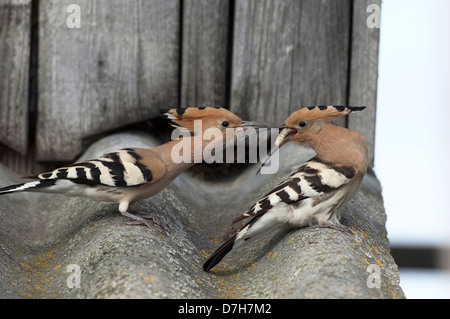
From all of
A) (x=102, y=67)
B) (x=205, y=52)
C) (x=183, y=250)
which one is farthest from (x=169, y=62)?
(x=183, y=250)

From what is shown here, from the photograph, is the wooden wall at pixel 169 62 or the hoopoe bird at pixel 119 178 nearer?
the hoopoe bird at pixel 119 178

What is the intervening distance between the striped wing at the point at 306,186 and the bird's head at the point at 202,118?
0.61 m

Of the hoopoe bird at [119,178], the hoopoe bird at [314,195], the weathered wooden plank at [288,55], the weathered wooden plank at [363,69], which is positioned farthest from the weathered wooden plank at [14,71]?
the weathered wooden plank at [363,69]

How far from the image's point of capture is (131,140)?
467 centimetres

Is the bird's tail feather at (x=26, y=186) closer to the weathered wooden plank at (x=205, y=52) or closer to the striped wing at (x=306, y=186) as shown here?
the striped wing at (x=306, y=186)

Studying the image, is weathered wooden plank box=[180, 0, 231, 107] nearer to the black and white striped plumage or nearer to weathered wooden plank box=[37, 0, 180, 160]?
weathered wooden plank box=[37, 0, 180, 160]

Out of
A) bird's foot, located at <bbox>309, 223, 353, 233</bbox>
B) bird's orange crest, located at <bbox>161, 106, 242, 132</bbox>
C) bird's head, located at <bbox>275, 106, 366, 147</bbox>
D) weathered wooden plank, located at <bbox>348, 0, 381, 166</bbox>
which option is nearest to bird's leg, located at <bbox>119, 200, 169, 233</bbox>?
bird's orange crest, located at <bbox>161, 106, 242, 132</bbox>

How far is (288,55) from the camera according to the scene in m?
4.81

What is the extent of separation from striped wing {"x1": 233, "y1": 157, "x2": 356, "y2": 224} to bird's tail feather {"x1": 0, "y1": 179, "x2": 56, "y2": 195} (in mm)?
1041

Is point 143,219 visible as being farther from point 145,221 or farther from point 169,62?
point 169,62

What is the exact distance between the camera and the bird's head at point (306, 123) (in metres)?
3.84

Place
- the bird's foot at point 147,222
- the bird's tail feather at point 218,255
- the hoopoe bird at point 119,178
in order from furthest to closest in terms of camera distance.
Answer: the hoopoe bird at point 119,178
the bird's foot at point 147,222
the bird's tail feather at point 218,255
